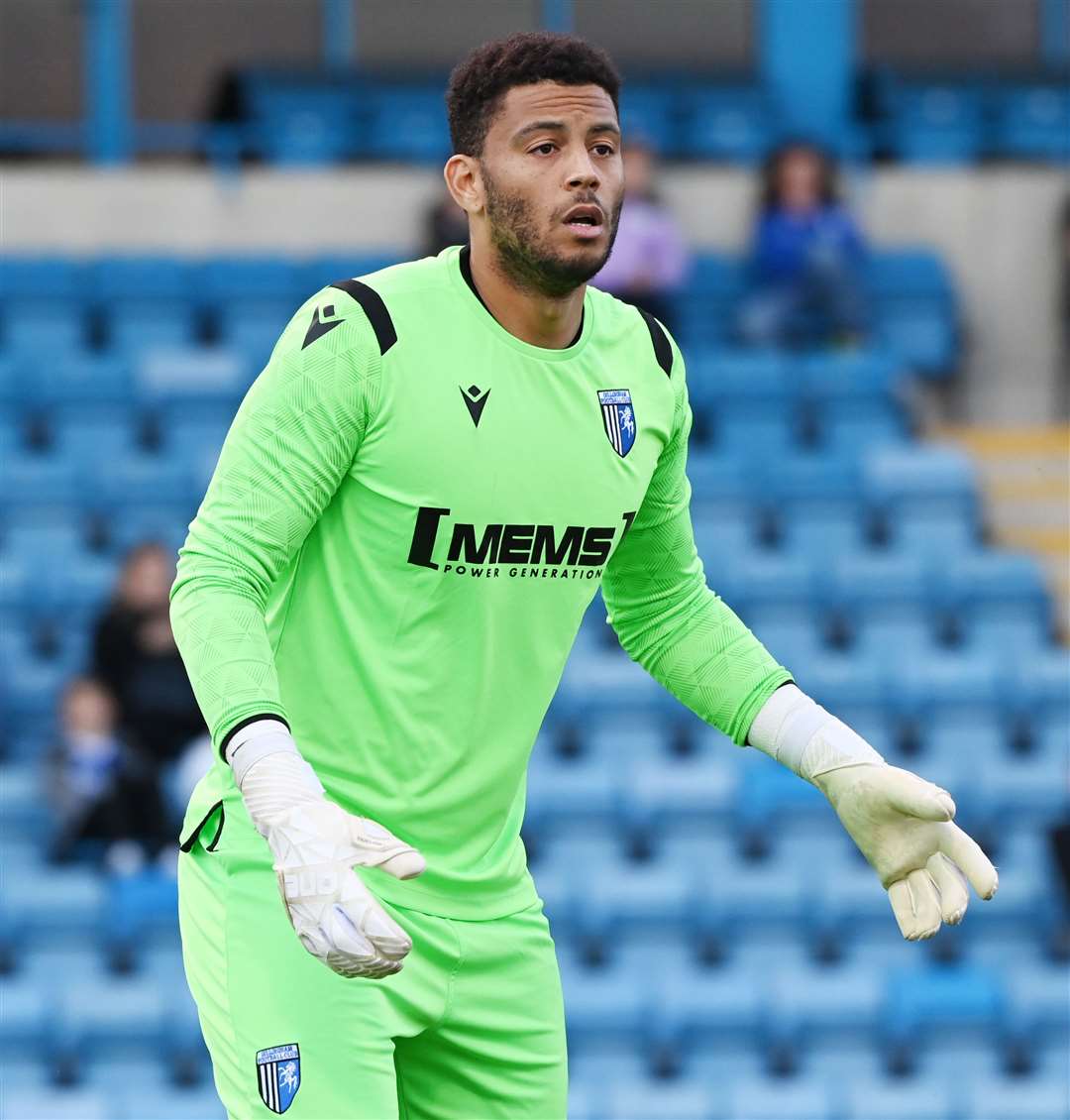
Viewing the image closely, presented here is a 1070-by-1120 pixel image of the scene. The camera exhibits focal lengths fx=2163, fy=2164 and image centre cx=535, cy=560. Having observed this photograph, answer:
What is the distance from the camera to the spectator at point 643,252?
8914mm

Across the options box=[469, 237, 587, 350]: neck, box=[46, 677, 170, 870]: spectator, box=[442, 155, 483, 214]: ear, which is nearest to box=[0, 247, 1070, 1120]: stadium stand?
box=[46, 677, 170, 870]: spectator

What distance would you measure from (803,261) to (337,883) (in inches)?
278

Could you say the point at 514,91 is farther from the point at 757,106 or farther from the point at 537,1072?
the point at 757,106

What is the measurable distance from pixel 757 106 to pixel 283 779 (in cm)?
914

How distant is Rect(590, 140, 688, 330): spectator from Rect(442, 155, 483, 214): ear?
569 centimetres

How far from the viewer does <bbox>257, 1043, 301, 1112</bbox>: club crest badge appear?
9.37 ft

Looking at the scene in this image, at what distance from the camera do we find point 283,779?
264 cm

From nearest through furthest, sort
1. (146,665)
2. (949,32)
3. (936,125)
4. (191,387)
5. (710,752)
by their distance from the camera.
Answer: (146,665)
(710,752)
(191,387)
(936,125)
(949,32)

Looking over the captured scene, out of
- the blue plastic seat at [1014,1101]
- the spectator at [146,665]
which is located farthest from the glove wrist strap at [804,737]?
the spectator at [146,665]

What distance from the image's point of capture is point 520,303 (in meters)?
3.08

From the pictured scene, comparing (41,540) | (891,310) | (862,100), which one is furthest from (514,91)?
(862,100)

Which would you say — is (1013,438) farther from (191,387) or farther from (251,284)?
(191,387)

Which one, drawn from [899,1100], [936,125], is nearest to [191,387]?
[899,1100]

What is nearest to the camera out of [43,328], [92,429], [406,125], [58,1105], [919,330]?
[58,1105]
